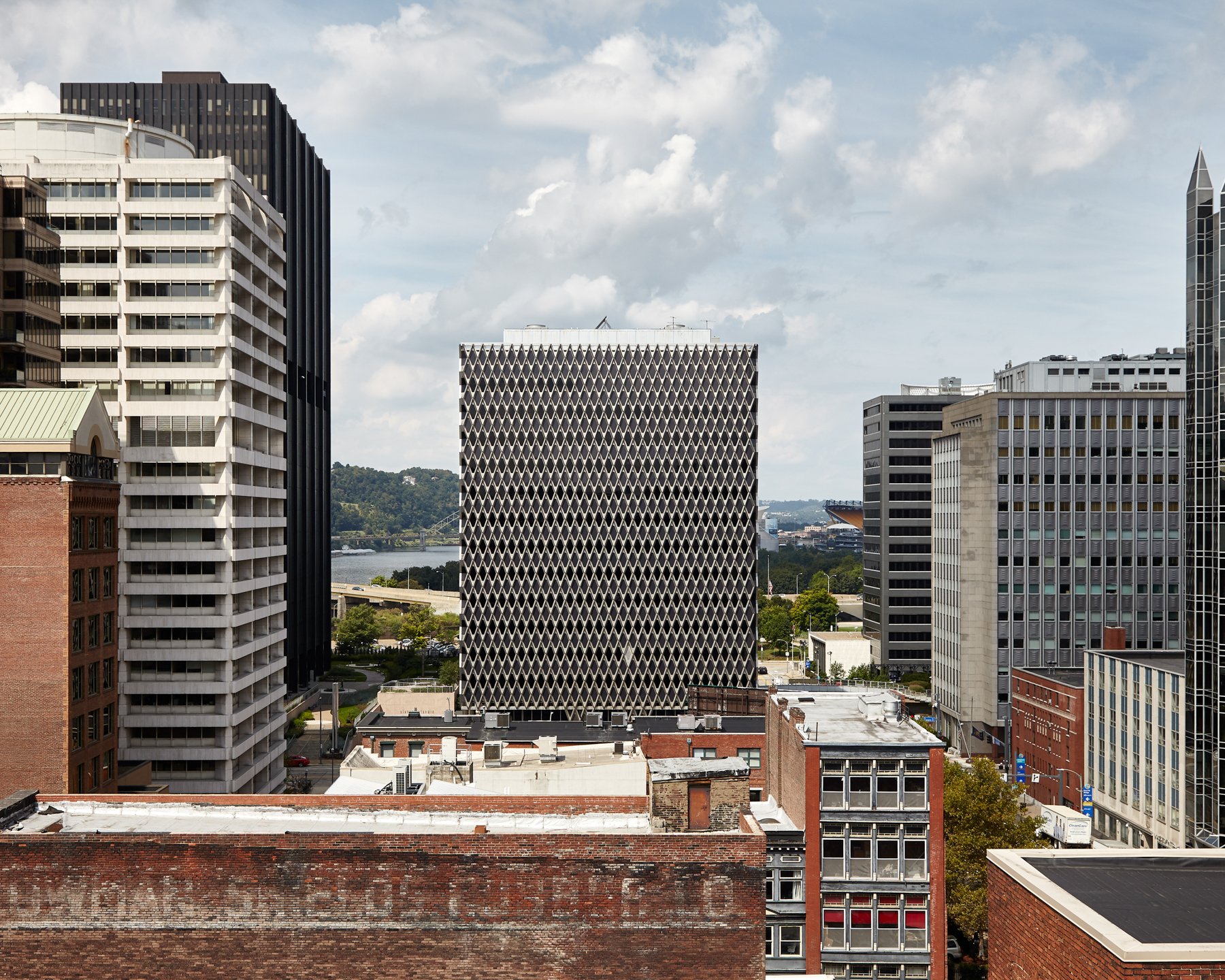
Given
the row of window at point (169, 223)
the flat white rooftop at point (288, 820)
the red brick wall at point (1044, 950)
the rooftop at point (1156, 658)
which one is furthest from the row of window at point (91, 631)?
the rooftop at point (1156, 658)

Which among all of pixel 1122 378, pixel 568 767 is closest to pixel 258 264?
pixel 568 767

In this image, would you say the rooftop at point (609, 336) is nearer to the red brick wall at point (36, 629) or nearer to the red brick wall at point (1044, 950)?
the red brick wall at point (36, 629)

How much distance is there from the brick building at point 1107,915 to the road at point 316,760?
92.8m

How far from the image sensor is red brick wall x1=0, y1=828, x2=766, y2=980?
36.5 metres

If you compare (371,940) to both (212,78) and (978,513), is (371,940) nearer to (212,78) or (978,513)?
(978,513)

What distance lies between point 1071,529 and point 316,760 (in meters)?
103

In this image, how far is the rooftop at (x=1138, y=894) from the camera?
28.8 m

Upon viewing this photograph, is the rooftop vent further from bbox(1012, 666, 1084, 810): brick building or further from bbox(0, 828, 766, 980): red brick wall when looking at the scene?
bbox(1012, 666, 1084, 810): brick building

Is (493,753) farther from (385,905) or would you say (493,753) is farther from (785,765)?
(385,905)

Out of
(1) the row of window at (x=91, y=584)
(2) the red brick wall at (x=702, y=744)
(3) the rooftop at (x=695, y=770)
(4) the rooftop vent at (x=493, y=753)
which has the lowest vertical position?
(2) the red brick wall at (x=702, y=744)

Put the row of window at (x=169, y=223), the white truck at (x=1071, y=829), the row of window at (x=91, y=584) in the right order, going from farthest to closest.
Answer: the row of window at (x=169, y=223)
the row of window at (x=91, y=584)
the white truck at (x=1071, y=829)

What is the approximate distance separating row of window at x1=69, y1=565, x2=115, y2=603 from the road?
48.9 m

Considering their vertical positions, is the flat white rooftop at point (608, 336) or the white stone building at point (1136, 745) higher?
the flat white rooftop at point (608, 336)

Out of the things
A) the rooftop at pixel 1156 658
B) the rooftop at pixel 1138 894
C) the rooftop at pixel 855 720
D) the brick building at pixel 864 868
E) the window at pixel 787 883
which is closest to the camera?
the rooftop at pixel 1138 894
